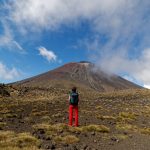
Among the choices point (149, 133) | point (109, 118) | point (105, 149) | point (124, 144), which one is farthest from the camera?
point (109, 118)

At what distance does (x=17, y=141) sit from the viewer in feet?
49.4

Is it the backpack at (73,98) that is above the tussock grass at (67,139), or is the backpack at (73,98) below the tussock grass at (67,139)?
above

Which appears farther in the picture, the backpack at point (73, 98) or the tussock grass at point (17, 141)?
the backpack at point (73, 98)

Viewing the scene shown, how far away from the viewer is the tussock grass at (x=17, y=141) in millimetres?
14216

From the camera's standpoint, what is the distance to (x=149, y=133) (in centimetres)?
2152

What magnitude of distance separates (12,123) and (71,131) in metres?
4.81

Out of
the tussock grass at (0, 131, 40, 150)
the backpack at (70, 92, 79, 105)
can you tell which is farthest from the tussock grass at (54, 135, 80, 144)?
the backpack at (70, 92, 79, 105)

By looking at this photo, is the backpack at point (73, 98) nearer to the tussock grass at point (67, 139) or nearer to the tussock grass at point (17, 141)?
the tussock grass at point (67, 139)

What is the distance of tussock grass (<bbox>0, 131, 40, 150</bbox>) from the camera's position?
14216mm

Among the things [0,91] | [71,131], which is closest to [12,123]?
[71,131]

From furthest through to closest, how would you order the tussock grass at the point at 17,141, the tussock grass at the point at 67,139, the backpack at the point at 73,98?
the backpack at the point at 73,98 → the tussock grass at the point at 67,139 → the tussock grass at the point at 17,141

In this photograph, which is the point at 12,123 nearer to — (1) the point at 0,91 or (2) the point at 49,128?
(2) the point at 49,128

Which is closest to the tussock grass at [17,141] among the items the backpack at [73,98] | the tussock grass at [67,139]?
the tussock grass at [67,139]

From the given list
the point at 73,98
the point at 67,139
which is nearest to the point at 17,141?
the point at 67,139
